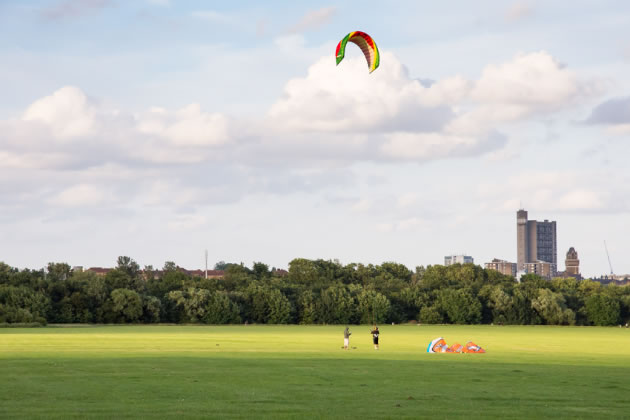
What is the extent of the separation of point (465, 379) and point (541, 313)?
116 m

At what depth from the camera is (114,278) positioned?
5551 inches

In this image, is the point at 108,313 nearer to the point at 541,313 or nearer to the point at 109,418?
the point at 541,313

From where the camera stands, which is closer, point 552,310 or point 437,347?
point 437,347

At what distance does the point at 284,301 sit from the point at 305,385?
107 m

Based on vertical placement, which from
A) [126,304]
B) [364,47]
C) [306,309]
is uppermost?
[364,47]

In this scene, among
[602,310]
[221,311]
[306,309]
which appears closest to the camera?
[221,311]

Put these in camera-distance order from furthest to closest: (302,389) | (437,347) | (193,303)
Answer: (193,303), (437,347), (302,389)

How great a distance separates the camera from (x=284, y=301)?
139m

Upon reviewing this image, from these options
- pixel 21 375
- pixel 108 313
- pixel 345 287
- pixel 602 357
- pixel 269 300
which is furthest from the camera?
pixel 345 287

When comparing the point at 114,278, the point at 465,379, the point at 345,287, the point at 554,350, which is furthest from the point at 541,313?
the point at 465,379

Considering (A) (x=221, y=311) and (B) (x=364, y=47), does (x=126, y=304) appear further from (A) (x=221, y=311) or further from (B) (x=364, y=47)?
(B) (x=364, y=47)

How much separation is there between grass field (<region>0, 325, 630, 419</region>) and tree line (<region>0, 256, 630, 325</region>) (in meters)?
78.7

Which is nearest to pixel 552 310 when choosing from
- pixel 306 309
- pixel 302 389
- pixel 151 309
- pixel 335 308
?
pixel 335 308

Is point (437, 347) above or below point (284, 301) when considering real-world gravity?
below
